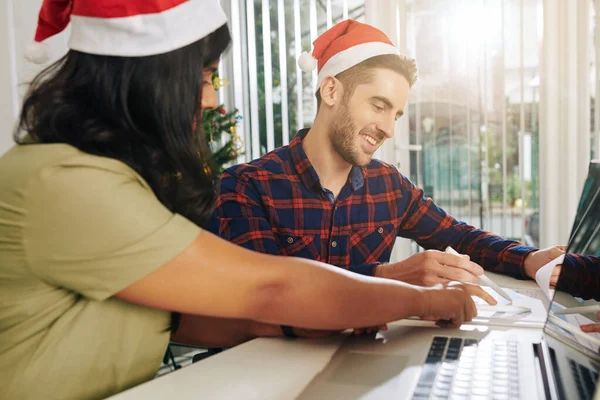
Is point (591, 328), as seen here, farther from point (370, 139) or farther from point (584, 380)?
point (370, 139)

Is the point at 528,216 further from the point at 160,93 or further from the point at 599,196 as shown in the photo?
the point at 160,93

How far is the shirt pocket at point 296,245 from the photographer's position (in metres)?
1.59

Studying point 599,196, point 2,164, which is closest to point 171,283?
point 2,164

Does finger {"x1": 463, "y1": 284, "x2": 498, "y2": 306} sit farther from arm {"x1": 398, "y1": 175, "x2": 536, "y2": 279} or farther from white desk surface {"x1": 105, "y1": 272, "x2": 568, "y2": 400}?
arm {"x1": 398, "y1": 175, "x2": 536, "y2": 279}

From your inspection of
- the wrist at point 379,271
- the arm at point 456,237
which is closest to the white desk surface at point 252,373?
the wrist at point 379,271

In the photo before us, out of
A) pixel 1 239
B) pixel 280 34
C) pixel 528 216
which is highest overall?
pixel 280 34

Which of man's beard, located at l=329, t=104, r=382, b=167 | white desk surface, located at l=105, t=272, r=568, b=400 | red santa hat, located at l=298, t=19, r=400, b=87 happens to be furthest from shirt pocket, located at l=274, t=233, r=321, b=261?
white desk surface, located at l=105, t=272, r=568, b=400

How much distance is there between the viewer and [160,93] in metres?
0.80

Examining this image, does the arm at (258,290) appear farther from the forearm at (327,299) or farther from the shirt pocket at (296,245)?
the shirt pocket at (296,245)

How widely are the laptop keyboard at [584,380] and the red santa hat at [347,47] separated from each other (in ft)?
4.26

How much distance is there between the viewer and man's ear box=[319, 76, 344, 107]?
184 centimetres

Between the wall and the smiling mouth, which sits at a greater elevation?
the wall

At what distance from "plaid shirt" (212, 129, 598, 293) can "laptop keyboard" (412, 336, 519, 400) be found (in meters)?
0.64

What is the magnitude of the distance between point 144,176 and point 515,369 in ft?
1.79
